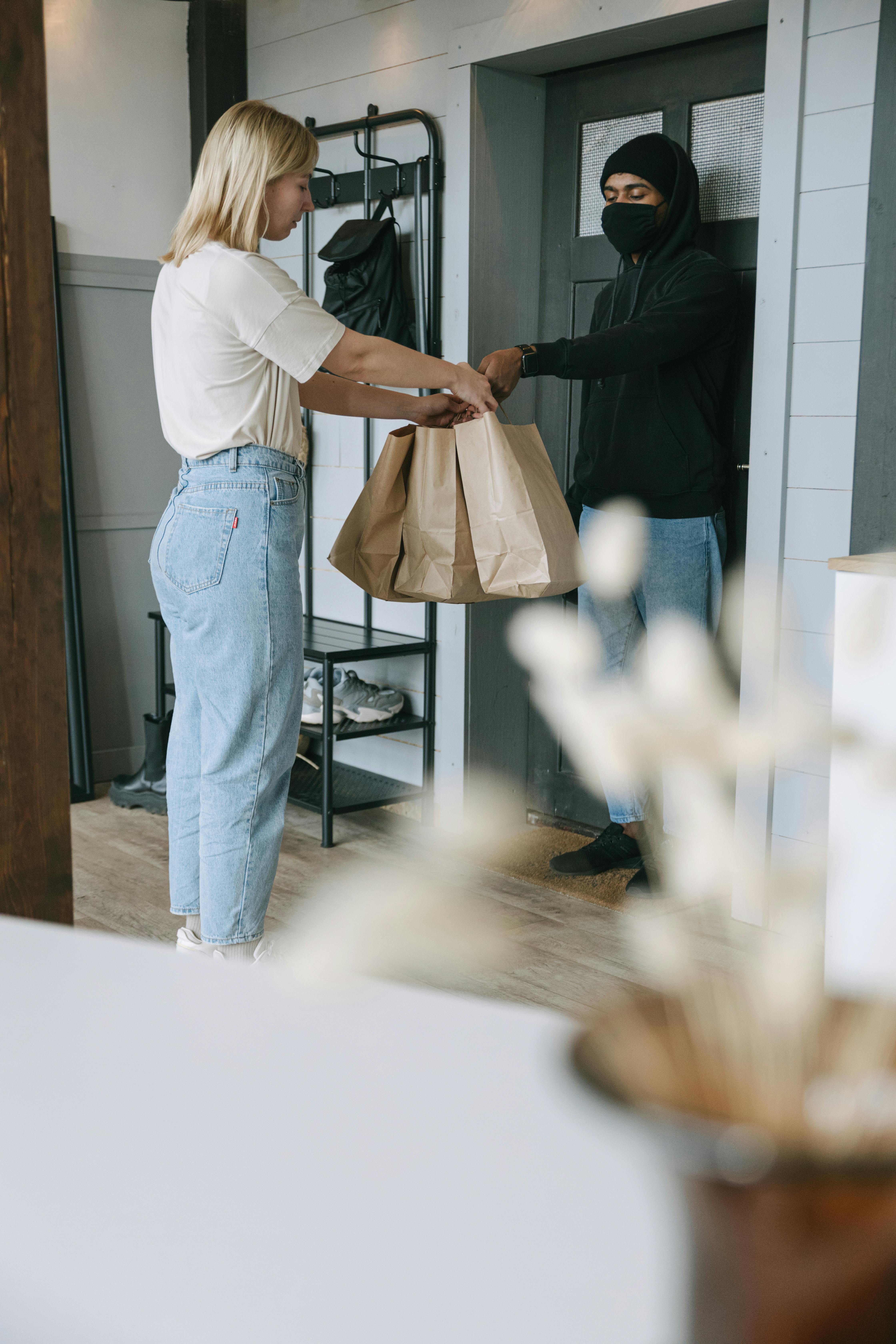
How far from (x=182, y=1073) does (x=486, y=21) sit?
3262 millimetres

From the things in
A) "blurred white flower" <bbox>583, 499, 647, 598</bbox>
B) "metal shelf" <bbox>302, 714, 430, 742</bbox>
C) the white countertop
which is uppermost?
"blurred white flower" <bbox>583, 499, 647, 598</bbox>

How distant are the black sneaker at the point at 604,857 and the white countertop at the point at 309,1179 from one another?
259cm

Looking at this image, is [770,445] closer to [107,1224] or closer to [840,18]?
[840,18]

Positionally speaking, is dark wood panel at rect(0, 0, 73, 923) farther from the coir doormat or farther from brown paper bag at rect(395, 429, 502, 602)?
the coir doormat

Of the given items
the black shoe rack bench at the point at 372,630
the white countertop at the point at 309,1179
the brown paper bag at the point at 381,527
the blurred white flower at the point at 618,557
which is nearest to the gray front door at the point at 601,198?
the black shoe rack bench at the point at 372,630

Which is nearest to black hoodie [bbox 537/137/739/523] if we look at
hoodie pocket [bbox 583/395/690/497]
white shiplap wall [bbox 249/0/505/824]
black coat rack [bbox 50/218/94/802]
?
hoodie pocket [bbox 583/395/690/497]

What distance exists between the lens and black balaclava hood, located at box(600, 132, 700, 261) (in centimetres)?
291

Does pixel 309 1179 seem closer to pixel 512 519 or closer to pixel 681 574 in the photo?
pixel 512 519

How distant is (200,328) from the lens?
2.12m

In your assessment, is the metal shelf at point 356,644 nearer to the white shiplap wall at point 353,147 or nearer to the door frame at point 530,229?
the white shiplap wall at point 353,147

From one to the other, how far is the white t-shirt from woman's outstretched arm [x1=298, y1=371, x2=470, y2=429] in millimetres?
316

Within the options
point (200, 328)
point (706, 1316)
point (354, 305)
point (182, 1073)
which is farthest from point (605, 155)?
point (706, 1316)

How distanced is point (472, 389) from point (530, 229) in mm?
1278

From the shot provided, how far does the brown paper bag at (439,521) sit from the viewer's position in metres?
2.51
